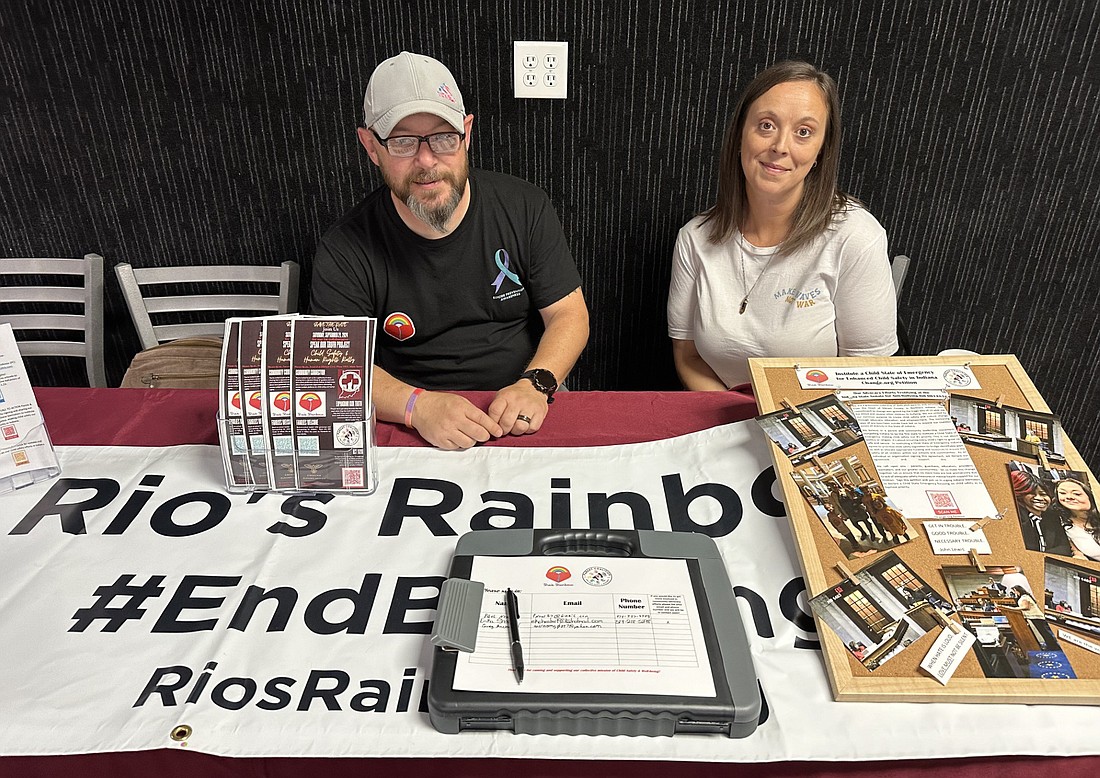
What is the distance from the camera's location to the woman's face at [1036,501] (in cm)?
101

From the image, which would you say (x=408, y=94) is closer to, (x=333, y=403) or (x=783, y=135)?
(x=333, y=403)

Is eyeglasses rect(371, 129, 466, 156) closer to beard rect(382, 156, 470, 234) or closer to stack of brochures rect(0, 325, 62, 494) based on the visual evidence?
beard rect(382, 156, 470, 234)

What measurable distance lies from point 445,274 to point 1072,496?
1194 millimetres

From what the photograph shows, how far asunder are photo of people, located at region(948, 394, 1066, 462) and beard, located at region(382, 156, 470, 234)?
38.5 inches

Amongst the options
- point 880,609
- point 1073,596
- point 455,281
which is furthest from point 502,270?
point 1073,596

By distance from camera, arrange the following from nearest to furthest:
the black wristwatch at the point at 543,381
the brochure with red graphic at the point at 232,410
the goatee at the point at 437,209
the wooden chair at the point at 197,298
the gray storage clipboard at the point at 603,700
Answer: the gray storage clipboard at the point at 603,700
the brochure with red graphic at the point at 232,410
the black wristwatch at the point at 543,381
the goatee at the point at 437,209
the wooden chair at the point at 197,298

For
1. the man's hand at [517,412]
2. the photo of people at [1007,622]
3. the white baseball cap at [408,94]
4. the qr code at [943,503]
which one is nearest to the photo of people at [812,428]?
the qr code at [943,503]

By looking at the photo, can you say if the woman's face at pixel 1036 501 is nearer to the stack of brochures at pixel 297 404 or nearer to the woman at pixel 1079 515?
the woman at pixel 1079 515

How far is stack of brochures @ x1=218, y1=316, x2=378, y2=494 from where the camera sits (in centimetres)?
109

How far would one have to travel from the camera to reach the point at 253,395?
109 centimetres

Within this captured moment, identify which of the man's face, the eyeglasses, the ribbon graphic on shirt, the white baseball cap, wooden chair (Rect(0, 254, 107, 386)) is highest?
the white baseball cap

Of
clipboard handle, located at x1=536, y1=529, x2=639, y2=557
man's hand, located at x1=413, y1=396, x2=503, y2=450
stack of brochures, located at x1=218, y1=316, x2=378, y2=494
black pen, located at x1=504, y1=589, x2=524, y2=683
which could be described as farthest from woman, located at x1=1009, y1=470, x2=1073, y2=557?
stack of brochures, located at x1=218, y1=316, x2=378, y2=494

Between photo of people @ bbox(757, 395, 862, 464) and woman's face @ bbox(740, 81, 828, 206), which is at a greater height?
woman's face @ bbox(740, 81, 828, 206)

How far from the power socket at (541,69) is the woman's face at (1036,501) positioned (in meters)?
1.49
